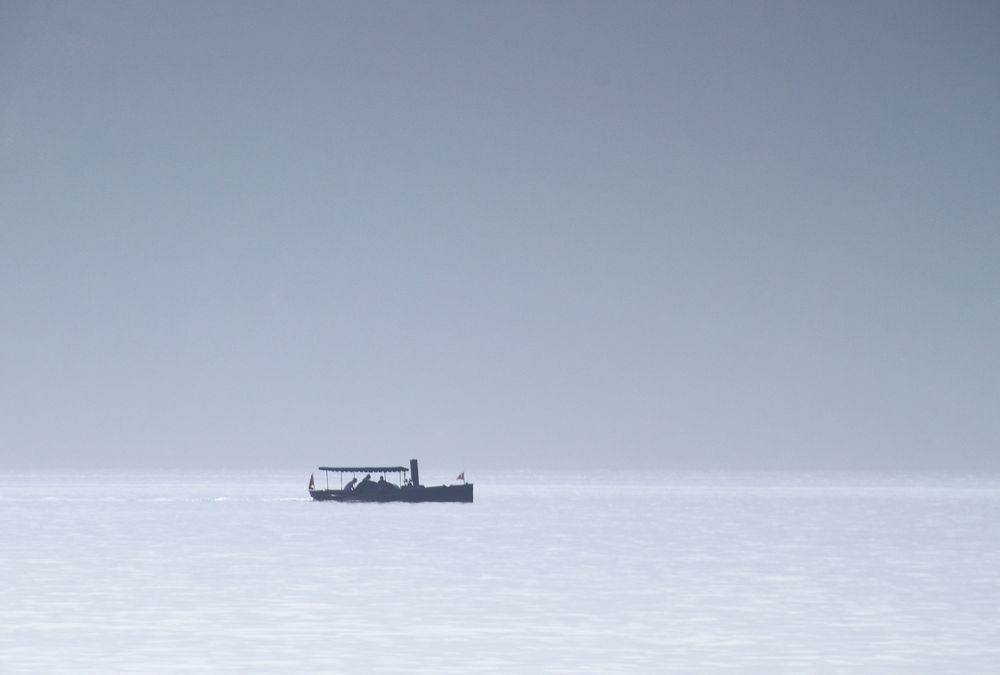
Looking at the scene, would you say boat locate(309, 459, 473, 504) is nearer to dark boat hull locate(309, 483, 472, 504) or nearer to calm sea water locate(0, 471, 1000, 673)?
dark boat hull locate(309, 483, 472, 504)

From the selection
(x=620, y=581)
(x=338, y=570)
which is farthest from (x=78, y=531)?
(x=620, y=581)

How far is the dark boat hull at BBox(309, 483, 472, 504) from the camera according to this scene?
130375 millimetres

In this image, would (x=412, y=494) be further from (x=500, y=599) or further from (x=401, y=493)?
(x=500, y=599)

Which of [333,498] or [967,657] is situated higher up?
[333,498]

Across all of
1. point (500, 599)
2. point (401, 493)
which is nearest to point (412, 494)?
point (401, 493)

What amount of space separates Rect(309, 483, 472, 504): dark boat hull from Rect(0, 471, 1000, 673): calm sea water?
37.0 metres

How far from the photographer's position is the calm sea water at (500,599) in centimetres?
3469

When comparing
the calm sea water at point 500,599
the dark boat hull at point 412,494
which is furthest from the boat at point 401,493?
the calm sea water at point 500,599

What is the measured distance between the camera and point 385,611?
4347 centimetres

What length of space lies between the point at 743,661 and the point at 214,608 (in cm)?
1640

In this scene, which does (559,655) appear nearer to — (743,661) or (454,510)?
(743,661)

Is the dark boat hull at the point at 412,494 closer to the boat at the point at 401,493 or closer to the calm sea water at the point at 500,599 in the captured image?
the boat at the point at 401,493

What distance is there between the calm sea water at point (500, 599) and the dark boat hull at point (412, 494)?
3704 centimetres

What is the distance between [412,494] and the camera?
130500mm
